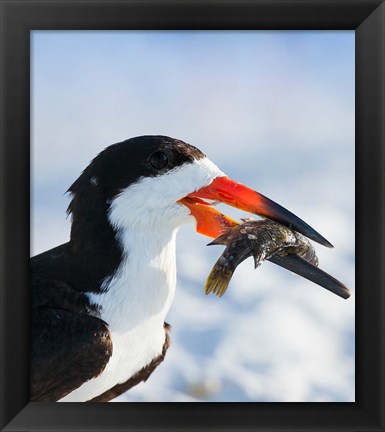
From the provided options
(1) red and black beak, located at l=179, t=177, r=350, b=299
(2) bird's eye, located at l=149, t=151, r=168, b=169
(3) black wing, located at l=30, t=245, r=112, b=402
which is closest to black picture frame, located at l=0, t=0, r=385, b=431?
(3) black wing, located at l=30, t=245, r=112, b=402

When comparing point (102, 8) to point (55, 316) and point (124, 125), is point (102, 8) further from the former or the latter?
point (55, 316)

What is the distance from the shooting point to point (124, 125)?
306 cm

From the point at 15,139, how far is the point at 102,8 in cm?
67

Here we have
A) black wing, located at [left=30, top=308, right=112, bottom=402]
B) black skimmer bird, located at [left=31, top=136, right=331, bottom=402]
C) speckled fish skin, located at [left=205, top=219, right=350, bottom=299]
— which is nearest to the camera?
black wing, located at [left=30, top=308, right=112, bottom=402]

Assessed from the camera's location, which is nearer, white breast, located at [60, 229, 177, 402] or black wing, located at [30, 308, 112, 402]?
black wing, located at [30, 308, 112, 402]

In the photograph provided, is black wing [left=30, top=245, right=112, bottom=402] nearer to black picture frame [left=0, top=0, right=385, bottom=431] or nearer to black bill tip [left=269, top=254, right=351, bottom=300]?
black picture frame [left=0, top=0, right=385, bottom=431]

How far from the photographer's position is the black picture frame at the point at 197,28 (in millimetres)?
2861

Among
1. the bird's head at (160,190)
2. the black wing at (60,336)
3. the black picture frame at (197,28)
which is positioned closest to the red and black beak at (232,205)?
the bird's head at (160,190)

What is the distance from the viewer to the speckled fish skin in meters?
2.79

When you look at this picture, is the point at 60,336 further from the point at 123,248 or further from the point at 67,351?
the point at 123,248

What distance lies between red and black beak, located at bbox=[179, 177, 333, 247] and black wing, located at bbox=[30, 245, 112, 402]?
57cm

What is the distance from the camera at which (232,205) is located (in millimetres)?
2768

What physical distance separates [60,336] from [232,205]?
86 centimetres

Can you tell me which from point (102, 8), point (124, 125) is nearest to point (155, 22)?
point (102, 8)
